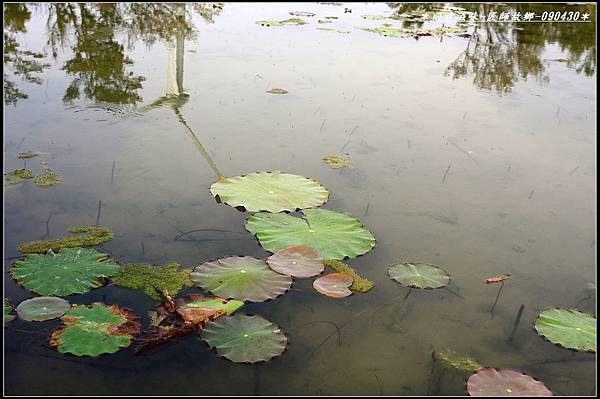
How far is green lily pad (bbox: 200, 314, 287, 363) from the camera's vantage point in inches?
65.5

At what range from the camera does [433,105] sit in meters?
4.04

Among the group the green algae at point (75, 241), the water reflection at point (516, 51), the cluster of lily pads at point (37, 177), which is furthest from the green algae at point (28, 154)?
the water reflection at point (516, 51)

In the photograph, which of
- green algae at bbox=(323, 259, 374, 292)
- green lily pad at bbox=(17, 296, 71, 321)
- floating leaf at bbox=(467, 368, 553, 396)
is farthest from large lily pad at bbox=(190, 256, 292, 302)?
floating leaf at bbox=(467, 368, 553, 396)

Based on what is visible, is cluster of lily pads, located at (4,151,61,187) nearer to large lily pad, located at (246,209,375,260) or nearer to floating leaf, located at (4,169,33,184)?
floating leaf, located at (4,169,33,184)

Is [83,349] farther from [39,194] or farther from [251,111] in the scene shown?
[251,111]

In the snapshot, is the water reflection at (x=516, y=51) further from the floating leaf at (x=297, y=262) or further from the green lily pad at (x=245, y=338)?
the green lily pad at (x=245, y=338)

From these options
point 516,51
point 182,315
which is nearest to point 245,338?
point 182,315

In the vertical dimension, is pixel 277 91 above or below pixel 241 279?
above

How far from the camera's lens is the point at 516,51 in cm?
567

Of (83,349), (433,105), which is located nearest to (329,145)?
(433,105)

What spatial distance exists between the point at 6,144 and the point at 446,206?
7.56ft

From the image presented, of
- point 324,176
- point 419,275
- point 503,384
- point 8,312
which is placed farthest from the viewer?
point 324,176

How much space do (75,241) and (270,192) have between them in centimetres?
83

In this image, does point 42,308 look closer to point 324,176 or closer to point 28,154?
point 28,154
